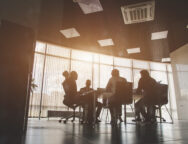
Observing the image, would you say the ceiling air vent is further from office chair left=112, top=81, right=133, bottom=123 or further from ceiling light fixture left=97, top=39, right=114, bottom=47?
office chair left=112, top=81, right=133, bottom=123

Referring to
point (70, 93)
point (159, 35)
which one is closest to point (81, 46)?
point (159, 35)

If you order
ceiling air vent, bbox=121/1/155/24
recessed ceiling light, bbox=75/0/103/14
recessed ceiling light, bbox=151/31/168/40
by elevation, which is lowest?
ceiling air vent, bbox=121/1/155/24

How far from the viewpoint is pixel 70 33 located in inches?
208

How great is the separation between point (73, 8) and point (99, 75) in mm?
4143

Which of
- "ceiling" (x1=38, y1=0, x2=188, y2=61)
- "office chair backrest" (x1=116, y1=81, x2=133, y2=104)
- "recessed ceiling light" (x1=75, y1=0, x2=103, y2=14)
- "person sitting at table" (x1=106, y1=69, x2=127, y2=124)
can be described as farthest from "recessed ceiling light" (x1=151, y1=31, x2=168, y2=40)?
"office chair backrest" (x1=116, y1=81, x2=133, y2=104)

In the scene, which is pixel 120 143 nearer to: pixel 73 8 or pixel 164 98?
pixel 164 98

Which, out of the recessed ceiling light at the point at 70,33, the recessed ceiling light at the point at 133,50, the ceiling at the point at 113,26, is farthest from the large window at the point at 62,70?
the recessed ceiling light at the point at 70,33

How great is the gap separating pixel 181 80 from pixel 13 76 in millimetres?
5905

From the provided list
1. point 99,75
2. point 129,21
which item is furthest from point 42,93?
point 129,21

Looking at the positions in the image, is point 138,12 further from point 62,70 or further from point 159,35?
point 62,70

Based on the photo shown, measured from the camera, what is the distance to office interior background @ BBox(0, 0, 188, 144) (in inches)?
59.0

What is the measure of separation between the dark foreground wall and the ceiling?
245 cm

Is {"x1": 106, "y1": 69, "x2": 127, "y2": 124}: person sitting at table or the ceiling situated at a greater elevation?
the ceiling

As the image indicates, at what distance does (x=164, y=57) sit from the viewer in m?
7.70
